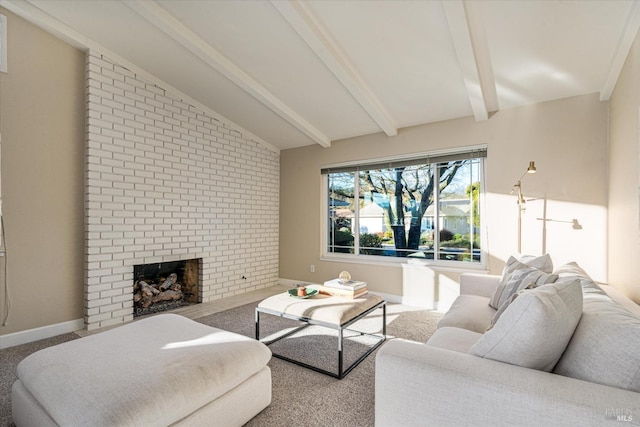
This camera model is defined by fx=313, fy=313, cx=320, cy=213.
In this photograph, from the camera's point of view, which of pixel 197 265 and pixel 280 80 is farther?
pixel 197 265

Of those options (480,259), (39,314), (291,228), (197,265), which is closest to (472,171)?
(480,259)

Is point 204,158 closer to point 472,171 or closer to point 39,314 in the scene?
point 39,314

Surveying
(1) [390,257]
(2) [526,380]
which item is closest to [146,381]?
(2) [526,380]

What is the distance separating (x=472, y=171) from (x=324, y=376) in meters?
2.93

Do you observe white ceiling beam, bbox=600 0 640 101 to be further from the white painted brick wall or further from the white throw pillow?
the white painted brick wall

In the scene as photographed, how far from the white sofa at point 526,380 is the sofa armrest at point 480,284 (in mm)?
1485

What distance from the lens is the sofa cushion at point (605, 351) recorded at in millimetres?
968

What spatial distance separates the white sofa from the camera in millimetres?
938

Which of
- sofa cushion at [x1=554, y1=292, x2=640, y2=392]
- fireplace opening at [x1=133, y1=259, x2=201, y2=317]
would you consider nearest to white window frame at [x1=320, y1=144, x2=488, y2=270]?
fireplace opening at [x1=133, y1=259, x2=201, y2=317]

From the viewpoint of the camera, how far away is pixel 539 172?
3.28 metres

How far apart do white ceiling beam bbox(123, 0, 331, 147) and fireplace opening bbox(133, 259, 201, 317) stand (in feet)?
A: 7.41

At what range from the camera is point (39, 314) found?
2896mm

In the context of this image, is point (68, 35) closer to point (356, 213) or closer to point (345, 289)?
point (345, 289)

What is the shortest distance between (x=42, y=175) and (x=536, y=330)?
3.86 m
